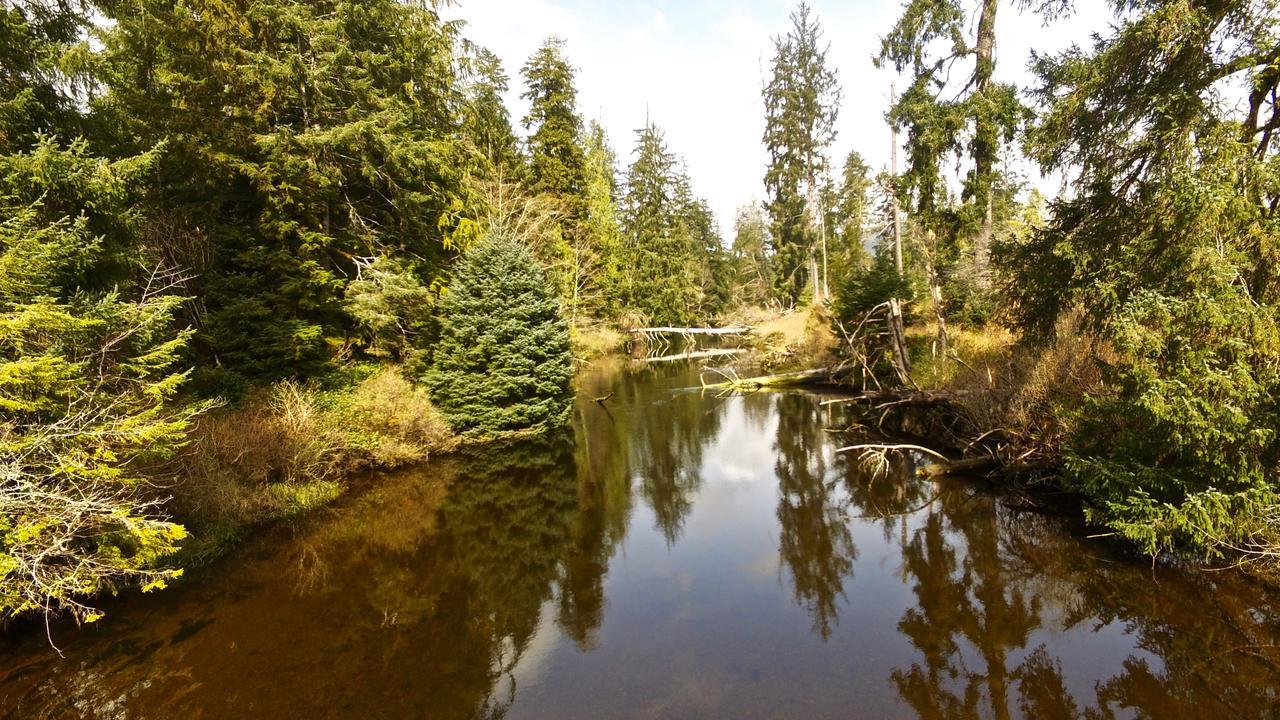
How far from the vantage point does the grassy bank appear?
31.3ft

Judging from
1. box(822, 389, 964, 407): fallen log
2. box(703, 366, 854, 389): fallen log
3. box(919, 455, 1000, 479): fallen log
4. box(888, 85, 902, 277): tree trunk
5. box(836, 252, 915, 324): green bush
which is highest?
box(888, 85, 902, 277): tree trunk

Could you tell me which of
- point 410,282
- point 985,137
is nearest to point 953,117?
point 985,137

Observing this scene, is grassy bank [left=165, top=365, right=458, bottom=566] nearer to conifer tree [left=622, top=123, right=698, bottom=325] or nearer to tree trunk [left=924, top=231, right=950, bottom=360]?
tree trunk [left=924, top=231, right=950, bottom=360]

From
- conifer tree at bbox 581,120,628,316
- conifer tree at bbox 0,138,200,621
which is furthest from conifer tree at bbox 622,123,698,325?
conifer tree at bbox 0,138,200,621

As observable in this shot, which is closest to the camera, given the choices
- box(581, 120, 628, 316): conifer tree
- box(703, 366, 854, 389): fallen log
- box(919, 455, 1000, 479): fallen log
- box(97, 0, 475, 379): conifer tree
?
box(919, 455, 1000, 479): fallen log

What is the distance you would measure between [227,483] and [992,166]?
2226 centimetres

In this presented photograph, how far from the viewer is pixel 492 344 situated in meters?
15.7

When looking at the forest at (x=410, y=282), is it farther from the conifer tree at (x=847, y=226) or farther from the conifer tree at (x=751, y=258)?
the conifer tree at (x=751, y=258)

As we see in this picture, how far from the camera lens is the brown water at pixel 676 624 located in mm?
5969

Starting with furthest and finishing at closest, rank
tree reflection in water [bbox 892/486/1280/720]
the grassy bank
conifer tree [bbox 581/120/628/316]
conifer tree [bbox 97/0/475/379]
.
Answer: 1. conifer tree [bbox 581/120/628/316]
2. conifer tree [bbox 97/0/475/379]
3. the grassy bank
4. tree reflection in water [bbox 892/486/1280/720]

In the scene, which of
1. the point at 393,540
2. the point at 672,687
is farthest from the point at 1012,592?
the point at 393,540

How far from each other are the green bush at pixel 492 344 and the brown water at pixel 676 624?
432 cm

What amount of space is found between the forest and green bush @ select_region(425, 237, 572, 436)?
9cm

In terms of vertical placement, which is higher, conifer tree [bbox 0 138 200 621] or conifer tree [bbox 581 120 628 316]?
conifer tree [bbox 581 120 628 316]
